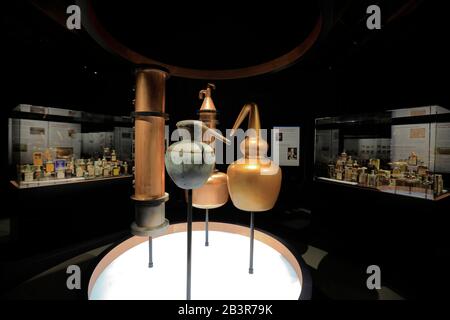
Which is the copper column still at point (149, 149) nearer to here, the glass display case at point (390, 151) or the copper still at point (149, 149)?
the copper still at point (149, 149)

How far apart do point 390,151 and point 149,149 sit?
298 centimetres

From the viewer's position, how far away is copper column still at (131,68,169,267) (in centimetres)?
134

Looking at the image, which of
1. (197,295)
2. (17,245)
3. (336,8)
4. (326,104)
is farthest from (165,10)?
(17,245)

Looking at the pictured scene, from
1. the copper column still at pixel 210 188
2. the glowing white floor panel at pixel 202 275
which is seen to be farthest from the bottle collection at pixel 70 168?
the copper column still at pixel 210 188

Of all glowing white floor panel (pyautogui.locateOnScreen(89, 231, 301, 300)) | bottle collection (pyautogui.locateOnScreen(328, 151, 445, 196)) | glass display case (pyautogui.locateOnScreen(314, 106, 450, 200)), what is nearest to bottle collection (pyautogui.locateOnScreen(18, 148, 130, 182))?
glowing white floor panel (pyautogui.locateOnScreen(89, 231, 301, 300))

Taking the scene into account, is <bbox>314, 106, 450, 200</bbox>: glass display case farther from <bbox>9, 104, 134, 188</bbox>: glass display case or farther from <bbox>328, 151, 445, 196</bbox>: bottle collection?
<bbox>9, 104, 134, 188</bbox>: glass display case

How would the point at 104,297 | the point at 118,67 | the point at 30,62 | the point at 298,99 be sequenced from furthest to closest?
1. the point at 298,99
2. the point at 30,62
3. the point at 118,67
4. the point at 104,297

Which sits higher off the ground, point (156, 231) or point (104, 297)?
point (156, 231)

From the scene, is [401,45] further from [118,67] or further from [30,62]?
[30,62]

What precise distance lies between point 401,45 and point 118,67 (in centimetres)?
253

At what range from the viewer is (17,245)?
2539 millimetres

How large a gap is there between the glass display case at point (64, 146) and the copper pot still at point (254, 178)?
1.54m

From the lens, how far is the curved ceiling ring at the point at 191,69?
1237mm

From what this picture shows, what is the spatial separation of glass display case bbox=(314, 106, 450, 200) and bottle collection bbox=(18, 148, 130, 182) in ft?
11.2
